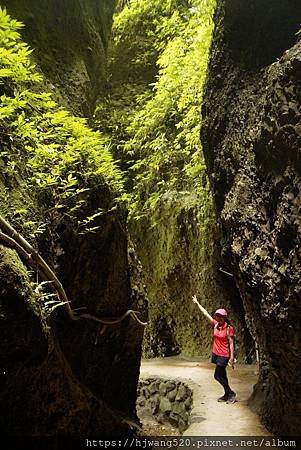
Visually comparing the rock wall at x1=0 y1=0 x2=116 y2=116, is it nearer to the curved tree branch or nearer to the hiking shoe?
the curved tree branch

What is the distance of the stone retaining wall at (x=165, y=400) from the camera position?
9.18 m

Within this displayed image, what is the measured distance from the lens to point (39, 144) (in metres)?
5.01

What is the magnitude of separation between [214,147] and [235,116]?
32.8 inches

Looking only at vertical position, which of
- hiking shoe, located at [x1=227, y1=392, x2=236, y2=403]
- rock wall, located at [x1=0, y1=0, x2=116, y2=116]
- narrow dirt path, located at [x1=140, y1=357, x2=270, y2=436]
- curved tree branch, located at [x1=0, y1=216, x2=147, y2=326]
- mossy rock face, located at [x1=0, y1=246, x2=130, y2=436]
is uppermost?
rock wall, located at [x1=0, y1=0, x2=116, y2=116]

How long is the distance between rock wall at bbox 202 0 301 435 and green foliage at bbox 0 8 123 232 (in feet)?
6.80

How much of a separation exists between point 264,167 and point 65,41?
5.87 m

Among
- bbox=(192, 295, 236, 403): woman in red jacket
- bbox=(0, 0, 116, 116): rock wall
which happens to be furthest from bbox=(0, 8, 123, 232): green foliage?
bbox=(192, 295, 236, 403): woman in red jacket

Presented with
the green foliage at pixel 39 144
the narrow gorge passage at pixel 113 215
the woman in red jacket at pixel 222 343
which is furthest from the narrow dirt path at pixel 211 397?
the green foliage at pixel 39 144

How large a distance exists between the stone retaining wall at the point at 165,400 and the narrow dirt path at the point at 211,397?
25cm

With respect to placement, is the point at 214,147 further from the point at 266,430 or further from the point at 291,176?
the point at 266,430

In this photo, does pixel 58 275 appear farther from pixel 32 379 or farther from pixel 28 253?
pixel 32 379

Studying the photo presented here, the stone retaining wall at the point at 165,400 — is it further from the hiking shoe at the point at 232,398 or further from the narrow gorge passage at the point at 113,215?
the hiking shoe at the point at 232,398

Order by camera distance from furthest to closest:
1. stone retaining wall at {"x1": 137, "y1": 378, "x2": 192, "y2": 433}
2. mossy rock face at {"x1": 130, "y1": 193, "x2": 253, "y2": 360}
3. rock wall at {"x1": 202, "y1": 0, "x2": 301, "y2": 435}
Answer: mossy rock face at {"x1": 130, "y1": 193, "x2": 253, "y2": 360} < stone retaining wall at {"x1": 137, "y1": 378, "x2": 192, "y2": 433} < rock wall at {"x1": 202, "y1": 0, "x2": 301, "y2": 435}

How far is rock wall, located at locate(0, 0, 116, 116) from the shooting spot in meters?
7.88
